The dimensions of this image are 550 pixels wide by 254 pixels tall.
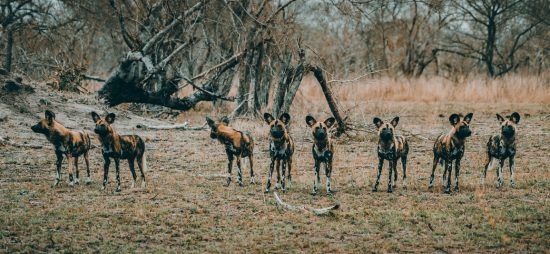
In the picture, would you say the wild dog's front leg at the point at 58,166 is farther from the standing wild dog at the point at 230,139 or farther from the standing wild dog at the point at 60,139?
the standing wild dog at the point at 230,139

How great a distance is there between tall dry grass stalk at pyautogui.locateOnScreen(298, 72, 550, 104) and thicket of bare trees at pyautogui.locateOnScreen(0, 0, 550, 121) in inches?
45.3

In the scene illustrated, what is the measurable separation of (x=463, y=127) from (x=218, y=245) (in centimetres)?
370

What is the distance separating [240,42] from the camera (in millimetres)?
18391

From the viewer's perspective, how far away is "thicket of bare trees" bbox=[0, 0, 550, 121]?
631 inches

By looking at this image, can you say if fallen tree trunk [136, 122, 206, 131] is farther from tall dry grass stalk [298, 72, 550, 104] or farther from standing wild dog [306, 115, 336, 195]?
standing wild dog [306, 115, 336, 195]

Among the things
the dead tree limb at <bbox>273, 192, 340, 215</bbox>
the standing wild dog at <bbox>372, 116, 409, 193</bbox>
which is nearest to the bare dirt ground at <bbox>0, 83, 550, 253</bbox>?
the dead tree limb at <bbox>273, 192, 340, 215</bbox>

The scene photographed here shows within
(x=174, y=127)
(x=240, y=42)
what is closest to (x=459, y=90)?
(x=240, y=42)

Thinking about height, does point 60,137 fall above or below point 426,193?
above

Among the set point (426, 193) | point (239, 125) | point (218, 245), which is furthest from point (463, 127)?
point (239, 125)

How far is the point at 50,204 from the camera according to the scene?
329 inches

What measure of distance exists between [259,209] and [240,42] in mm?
10666

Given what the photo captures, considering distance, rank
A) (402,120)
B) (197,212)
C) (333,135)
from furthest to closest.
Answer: (402,120) → (333,135) → (197,212)

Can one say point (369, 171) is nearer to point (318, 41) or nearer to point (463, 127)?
point (463, 127)

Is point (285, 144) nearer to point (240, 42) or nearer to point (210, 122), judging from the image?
point (210, 122)
